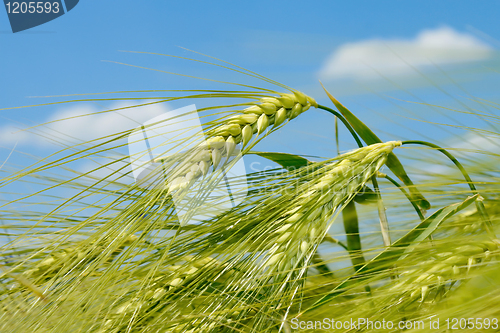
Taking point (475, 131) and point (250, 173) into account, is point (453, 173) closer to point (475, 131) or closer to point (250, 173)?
point (475, 131)

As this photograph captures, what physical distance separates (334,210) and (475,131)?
204 mm

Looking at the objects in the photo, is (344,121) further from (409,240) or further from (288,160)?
(409,240)

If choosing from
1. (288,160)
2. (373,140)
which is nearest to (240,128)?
(288,160)

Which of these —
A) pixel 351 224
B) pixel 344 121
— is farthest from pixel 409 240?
pixel 344 121

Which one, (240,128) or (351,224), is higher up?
(240,128)

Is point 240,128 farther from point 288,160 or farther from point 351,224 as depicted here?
point 351,224

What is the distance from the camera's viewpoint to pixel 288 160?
546mm

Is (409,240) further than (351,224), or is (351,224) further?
(351,224)

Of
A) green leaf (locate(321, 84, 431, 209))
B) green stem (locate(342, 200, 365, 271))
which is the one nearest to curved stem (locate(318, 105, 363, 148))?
green leaf (locate(321, 84, 431, 209))

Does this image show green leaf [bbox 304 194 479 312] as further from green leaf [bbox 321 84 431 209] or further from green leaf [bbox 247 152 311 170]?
green leaf [bbox 247 152 311 170]

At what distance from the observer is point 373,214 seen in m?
0.47

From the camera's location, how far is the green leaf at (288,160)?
54 cm

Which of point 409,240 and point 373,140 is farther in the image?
point 373,140

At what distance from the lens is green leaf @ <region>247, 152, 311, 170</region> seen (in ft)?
1.77
